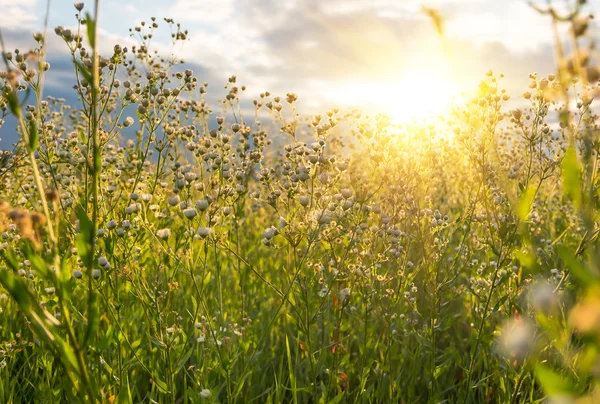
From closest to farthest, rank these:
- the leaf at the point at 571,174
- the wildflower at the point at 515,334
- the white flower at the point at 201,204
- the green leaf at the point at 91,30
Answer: the leaf at the point at 571,174 < the green leaf at the point at 91,30 < the wildflower at the point at 515,334 < the white flower at the point at 201,204

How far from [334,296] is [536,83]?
76.1 inches

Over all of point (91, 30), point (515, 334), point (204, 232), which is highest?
point (91, 30)

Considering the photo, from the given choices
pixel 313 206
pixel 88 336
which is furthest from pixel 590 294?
pixel 313 206

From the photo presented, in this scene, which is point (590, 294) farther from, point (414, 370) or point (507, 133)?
point (507, 133)

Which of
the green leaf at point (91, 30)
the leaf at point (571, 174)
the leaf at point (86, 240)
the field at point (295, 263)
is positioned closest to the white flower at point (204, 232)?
the field at point (295, 263)

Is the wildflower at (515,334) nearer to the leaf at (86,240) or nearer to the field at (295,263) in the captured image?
the field at (295,263)

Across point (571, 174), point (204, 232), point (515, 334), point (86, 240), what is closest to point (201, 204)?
point (204, 232)

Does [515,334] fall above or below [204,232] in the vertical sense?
below

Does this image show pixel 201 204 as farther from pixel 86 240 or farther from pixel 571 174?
pixel 571 174

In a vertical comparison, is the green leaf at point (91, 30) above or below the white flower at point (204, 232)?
above

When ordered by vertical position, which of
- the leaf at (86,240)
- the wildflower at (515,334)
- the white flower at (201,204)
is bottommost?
the wildflower at (515,334)

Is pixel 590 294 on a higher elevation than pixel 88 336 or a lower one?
higher

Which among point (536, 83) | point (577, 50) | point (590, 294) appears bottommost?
point (590, 294)

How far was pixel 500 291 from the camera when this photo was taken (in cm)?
336
